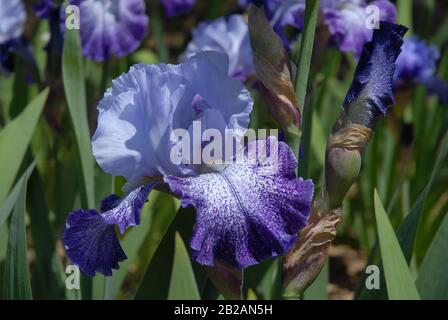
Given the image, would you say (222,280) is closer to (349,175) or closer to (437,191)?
(349,175)

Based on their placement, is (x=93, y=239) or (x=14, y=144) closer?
(x=93, y=239)

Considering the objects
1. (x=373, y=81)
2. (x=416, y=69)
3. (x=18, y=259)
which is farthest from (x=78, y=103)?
(x=416, y=69)

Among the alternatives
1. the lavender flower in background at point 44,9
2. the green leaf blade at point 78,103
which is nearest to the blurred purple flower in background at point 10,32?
the lavender flower in background at point 44,9

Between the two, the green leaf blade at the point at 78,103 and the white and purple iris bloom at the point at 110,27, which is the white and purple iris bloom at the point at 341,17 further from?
the green leaf blade at the point at 78,103

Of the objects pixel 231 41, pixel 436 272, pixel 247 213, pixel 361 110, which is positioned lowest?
pixel 436 272

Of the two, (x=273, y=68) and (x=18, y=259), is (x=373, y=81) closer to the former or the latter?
(x=273, y=68)

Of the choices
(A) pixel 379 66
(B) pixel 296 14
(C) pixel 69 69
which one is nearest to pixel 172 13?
(B) pixel 296 14
